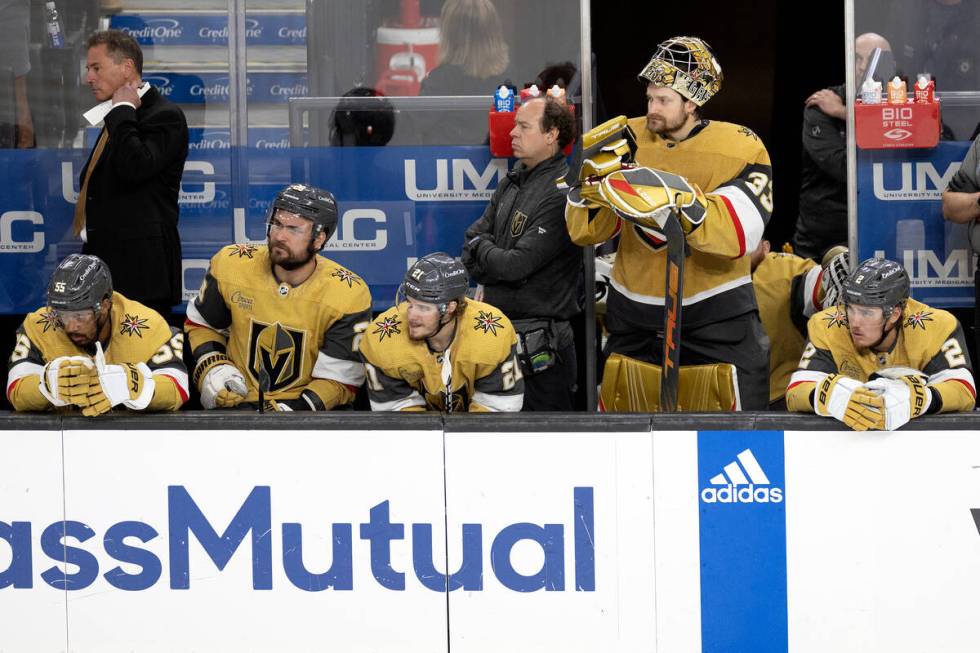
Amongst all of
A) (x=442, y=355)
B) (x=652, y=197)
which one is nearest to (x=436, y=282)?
(x=442, y=355)

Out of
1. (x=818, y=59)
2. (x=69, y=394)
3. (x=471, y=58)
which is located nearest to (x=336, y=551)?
(x=69, y=394)

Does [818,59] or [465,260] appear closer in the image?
[465,260]

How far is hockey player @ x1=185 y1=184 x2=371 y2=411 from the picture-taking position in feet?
15.1

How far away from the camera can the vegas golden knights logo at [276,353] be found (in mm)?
4664

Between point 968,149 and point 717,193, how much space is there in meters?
1.29

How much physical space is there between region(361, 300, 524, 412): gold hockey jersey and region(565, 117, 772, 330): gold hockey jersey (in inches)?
18.7

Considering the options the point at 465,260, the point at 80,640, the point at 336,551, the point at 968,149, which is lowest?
the point at 80,640

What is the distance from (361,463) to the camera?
393cm

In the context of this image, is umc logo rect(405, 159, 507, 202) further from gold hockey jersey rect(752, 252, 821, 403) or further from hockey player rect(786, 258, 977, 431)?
hockey player rect(786, 258, 977, 431)

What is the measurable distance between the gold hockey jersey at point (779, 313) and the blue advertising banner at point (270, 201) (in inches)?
41.3

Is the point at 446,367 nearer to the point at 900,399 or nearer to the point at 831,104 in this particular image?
the point at 900,399

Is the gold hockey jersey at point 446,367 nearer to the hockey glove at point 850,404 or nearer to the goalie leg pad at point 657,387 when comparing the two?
the goalie leg pad at point 657,387

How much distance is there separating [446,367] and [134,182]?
1443 millimetres

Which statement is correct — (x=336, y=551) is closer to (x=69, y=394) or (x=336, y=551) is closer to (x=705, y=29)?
(x=69, y=394)
